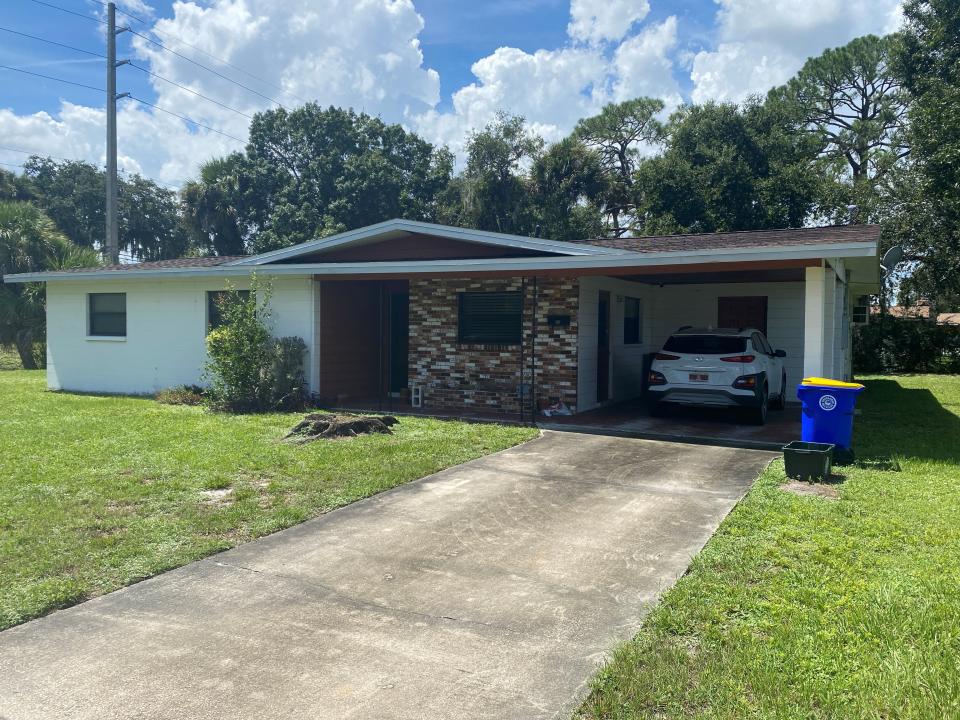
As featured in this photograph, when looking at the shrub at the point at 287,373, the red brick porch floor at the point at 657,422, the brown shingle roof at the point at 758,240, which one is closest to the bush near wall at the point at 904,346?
the red brick porch floor at the point at 657,422

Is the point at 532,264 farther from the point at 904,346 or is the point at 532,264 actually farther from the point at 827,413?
the point at 904,346

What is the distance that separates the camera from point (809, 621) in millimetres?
4160

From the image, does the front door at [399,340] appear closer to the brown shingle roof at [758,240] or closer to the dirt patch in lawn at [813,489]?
the brown shingle roof at [758,240]

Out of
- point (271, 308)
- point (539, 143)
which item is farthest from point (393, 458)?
point (539, 143)

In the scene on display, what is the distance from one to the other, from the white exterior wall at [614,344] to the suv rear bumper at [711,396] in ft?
5.83

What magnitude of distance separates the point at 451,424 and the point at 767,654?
801cm

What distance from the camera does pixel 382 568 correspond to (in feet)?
17.3

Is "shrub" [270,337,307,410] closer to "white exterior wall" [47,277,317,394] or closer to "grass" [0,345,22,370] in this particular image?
"white exterior wall" [47,277,317,394]

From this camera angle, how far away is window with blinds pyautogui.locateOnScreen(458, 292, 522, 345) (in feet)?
43.3

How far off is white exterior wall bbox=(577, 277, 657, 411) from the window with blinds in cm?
118

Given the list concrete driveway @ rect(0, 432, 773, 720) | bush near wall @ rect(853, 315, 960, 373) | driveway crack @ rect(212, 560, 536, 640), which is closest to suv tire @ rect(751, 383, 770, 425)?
concrete driveway @ rect(0, 432, 773, 720)

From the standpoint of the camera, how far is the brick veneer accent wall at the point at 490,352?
1267 centimetres

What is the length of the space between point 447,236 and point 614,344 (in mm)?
4077

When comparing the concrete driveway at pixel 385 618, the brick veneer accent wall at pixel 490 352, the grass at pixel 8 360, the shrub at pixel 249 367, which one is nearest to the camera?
the concrete driveway at pixel 385 618
